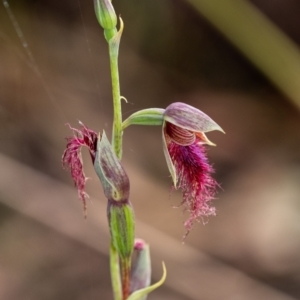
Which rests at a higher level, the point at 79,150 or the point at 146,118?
the point at 146,118

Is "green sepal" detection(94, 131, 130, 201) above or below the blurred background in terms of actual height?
above

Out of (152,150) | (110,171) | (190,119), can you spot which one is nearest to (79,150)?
(110,171)

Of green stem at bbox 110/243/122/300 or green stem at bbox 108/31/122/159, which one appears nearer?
green stem at bbox 108/31/122/159

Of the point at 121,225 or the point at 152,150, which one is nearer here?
the point at 121,225

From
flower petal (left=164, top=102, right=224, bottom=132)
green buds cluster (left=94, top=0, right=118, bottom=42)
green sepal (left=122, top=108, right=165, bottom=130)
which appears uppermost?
green buds cluster (left=94, top=0, right=118, bottom=42)

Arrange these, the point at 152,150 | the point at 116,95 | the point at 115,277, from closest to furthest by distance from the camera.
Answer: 1. the point at 116,95
2. the point at 115,277
3. the point at 152,150

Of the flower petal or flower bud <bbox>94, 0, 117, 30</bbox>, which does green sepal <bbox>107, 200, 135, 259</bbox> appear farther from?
flower bud <bbox>94, 0, 117, 30</bbox>

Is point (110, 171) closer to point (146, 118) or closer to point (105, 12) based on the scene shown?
point (146, 118)

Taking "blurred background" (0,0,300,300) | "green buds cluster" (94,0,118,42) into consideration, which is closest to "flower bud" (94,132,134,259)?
"green buds cluster" (94,0,118,42)
